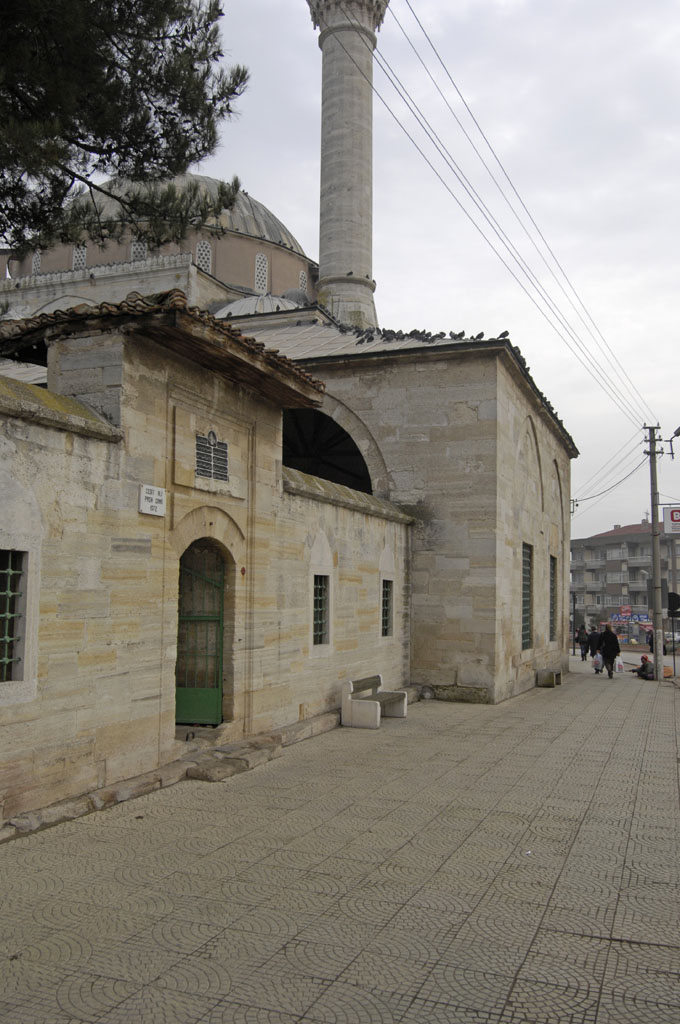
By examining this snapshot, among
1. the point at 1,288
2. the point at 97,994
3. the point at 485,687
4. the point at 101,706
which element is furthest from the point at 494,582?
the point at 1,288

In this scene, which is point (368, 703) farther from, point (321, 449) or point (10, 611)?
point (321, 449)

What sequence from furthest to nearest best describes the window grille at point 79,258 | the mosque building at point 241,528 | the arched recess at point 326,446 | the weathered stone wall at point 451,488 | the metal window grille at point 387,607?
the window grille at point 79,258, the arched recess at point 326,446, the weathered stone wall at point 451,488, the metal window grille at point 387,607, the mosque building at point 241,528

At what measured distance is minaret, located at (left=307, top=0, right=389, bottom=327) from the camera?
2259 cm

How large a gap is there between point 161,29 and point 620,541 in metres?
55.5

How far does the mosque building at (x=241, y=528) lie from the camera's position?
551 centimetres

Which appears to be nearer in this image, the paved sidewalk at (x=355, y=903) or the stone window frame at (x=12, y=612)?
the paved sidewalk at (x=355, y=903)

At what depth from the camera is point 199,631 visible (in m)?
7.96

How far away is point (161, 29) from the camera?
24.4 ft

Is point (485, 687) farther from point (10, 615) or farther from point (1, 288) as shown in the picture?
point (1, 288)

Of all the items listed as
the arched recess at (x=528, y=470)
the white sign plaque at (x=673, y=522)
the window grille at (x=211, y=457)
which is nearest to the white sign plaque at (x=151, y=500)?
the window grille at (x=211, y=457)

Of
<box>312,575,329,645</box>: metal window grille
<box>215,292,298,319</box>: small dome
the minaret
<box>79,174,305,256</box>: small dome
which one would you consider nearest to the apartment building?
<box>79,174,305,256</box>: small dome

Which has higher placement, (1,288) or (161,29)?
(1,288)

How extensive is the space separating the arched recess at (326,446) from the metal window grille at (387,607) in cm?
255

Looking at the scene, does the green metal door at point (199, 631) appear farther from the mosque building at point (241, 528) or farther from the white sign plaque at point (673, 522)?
the white sign plaque at point (673, 522)
